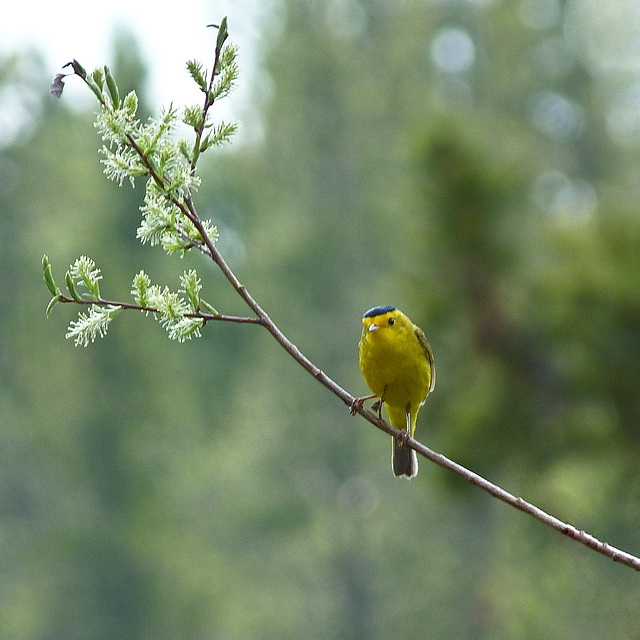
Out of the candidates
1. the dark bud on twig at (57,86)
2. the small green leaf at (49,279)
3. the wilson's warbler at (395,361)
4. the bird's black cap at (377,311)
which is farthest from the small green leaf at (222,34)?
the bird's black cap at (377,311)

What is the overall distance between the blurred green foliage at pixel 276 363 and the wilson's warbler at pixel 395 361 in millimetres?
11416

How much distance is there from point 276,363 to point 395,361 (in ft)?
63.7

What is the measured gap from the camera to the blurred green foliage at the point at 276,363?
1995 cm

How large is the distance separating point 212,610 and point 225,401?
247 inches

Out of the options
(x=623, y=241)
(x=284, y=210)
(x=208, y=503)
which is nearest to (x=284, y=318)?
(x=284, y=210)

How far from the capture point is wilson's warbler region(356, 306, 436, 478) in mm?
3908

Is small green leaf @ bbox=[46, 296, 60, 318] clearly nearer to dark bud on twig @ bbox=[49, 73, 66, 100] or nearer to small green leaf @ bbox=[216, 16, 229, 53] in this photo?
dark bud on twig @ bbox=[49, 73, 66, 100]

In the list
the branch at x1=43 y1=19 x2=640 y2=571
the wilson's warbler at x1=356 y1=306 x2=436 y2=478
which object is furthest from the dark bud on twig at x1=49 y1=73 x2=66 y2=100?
the wilson's warbler at x1=356 y1=306 x2=436 y2=478

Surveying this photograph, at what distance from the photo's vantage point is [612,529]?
927 cm

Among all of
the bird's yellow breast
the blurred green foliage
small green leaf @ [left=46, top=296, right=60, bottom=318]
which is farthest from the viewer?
the blurred green foliage

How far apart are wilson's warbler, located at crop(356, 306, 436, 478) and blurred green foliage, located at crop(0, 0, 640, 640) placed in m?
11.4

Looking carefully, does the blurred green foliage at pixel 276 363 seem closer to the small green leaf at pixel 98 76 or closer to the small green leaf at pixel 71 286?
the small green leaf at pixel 71 286

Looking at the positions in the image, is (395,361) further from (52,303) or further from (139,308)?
(52,303)

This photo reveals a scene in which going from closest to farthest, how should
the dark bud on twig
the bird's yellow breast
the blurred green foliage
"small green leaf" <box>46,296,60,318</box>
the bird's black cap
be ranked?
the dark bud on twig
"small green leaf" <box>46,296,60,318</box>
the bird's yellow breast
the bird's black cap
the blurred green foliage
